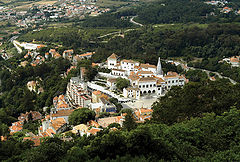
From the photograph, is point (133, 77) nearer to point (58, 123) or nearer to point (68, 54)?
point (58, 123)

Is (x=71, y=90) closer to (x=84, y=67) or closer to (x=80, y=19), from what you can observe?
(x=84, y=67)

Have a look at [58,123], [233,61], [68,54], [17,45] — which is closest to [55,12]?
[17,45]

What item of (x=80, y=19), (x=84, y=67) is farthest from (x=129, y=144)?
(x=80, y=19)

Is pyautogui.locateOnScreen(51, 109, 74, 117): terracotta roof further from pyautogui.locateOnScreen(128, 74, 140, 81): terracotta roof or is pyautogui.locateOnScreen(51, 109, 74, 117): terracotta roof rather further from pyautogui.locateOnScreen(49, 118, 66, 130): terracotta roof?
pyautogui.locateOnScreen(128, 74, 140, 81): terracotta roof

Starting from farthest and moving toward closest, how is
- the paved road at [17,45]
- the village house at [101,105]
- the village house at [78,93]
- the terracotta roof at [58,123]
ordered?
the paved road at [17,45], the village house at [78,93], the village house at [101,105], the terracotta roof at [58,123]

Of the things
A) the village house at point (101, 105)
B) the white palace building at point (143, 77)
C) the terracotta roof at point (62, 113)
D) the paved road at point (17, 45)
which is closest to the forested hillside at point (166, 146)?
the terracotta roof at point (62, 113)

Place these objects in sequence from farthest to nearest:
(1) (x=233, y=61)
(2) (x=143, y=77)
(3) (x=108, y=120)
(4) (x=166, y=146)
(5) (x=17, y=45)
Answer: (5) (x=17, y=45) → (1) (x=233, y=61) → (2) (x=143, y=77) → (3) (x=108, y=120) → (4) (x=166, y=146)

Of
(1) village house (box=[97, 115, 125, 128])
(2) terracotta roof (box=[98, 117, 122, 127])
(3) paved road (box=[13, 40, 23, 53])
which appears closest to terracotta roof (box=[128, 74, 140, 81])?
(1) village house (box=[97, 115, 125, 128])

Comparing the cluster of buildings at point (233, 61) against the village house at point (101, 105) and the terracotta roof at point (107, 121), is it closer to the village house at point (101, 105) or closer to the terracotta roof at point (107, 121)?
the village house at point (101, 105)
